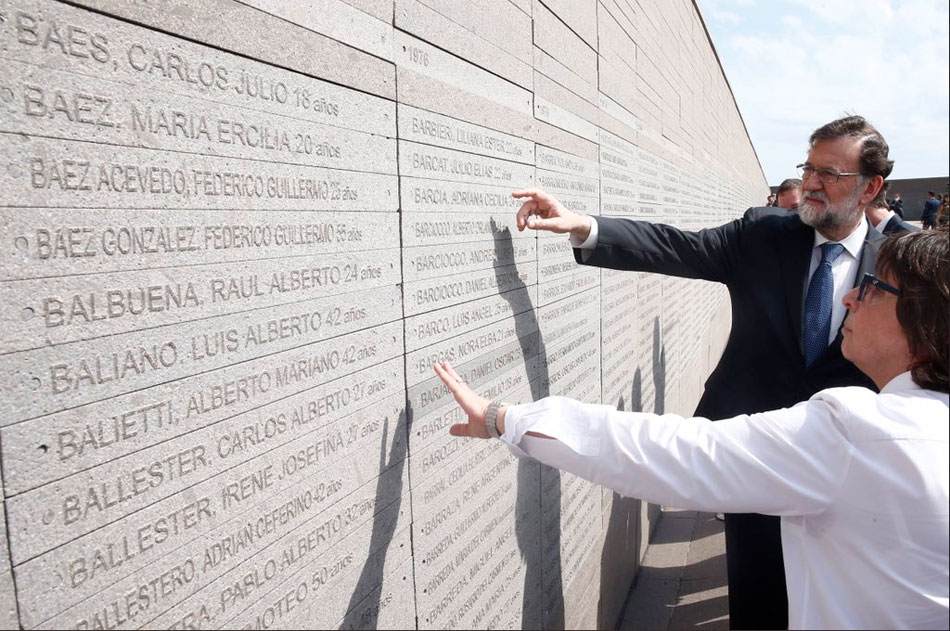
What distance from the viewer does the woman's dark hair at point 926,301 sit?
153 cm

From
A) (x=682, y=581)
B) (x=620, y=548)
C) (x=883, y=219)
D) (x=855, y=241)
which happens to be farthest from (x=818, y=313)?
(x=682, y=581)

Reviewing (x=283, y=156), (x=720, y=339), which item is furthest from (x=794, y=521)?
(x=720, y=339)

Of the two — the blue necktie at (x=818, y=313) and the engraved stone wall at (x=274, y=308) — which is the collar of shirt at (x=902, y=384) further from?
the blue necktie at (x=818, y=313)

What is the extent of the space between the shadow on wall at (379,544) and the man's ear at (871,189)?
2.31m

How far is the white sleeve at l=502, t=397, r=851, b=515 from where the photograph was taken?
1450 millimetres

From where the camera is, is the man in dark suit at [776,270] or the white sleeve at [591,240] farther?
the man in dark suit at [776,270]

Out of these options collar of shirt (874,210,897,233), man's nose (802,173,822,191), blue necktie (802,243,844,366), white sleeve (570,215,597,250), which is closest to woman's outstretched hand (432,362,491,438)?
white sleeve (570,215,597,250)

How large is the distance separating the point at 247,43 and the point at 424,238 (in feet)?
2.63

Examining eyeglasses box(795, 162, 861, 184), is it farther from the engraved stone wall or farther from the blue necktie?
the engraved stone wall

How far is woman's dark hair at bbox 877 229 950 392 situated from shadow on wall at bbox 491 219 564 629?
4.24 feet

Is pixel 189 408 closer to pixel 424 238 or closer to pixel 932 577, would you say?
pixel 424 238

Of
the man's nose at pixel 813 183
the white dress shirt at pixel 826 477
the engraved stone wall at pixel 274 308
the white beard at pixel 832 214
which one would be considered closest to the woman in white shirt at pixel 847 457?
the white dress shirt at pixel 826 477

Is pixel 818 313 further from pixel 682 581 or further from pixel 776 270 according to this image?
pixel 682 581

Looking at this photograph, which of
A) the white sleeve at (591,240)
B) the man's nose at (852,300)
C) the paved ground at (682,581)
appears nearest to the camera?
the man's nose at (852,300)
